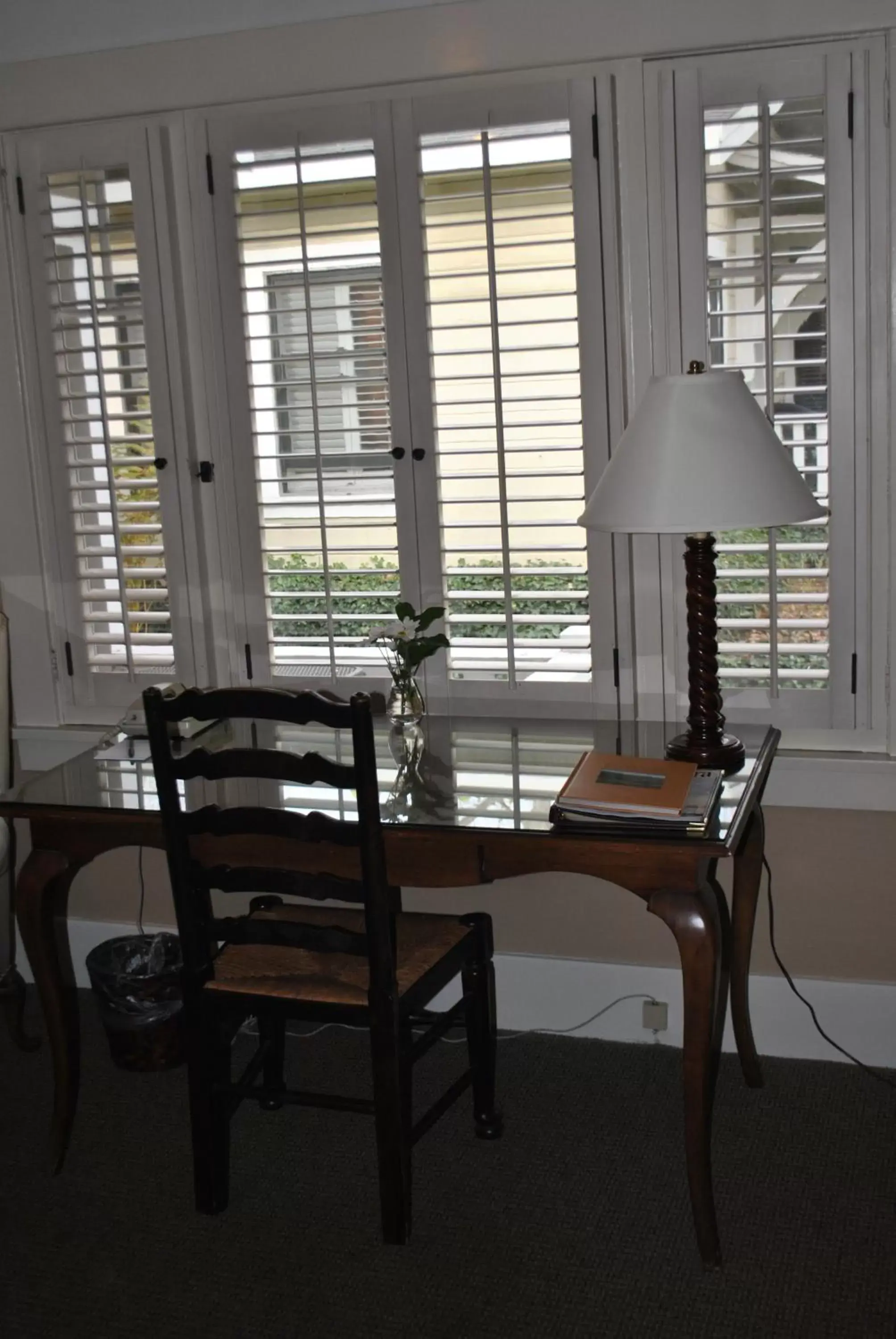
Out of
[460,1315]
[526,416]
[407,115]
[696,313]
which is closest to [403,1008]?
[460,1315]

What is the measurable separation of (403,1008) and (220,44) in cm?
201

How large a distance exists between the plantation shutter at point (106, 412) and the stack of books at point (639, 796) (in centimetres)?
120

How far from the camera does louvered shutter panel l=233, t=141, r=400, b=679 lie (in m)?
2.84

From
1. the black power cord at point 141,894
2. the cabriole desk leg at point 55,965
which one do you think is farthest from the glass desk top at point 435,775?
the black power cord at point 141,894

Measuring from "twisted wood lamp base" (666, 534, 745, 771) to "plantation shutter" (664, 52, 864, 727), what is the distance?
28 centimetres

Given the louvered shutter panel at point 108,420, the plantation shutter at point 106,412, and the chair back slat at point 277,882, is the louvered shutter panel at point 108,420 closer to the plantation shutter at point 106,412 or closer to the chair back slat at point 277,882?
the plantation shutter at point 106,412

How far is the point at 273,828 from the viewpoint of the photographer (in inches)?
84.7

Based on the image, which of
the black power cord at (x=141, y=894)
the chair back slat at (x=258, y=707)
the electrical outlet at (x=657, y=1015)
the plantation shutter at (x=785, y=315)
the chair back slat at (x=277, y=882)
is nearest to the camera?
the chair back slat at (x=258, y=707)

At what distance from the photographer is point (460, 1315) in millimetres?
2119

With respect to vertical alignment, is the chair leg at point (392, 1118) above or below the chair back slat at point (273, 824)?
below

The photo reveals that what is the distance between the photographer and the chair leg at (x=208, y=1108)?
2348 millimetres

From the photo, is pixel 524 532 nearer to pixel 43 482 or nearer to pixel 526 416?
pixel 526 416

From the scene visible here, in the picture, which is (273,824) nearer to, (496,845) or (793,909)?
(496,845)

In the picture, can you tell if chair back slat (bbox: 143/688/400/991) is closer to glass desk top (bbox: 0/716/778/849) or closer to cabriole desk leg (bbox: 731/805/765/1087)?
glass desk top (bbox: 0/716/778/849)
